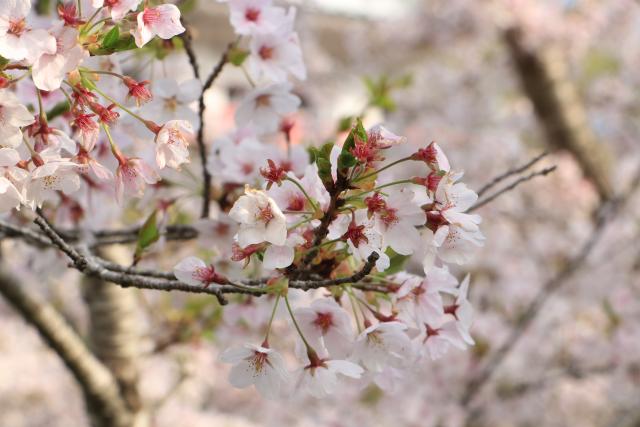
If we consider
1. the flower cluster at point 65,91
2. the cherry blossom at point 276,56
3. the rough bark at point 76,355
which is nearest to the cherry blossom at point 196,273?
the flower cluster at point 65,91

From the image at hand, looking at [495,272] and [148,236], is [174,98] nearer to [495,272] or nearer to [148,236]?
[148,236]

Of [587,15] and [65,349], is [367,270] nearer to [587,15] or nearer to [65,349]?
[65,349]

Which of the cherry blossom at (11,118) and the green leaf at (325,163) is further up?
the cherry blossom at (11,118)

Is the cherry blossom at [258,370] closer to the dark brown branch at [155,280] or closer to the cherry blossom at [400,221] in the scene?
the dark brown branch at [155,280]

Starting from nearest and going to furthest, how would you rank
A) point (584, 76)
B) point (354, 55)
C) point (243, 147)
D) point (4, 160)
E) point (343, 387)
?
point (4, 160), point (243, 147), point (343, 387), point (584, 76), point (354, 55)

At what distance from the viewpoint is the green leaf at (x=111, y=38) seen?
0.72 m

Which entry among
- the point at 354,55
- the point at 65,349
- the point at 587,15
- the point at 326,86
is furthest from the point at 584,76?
the point at 65,349

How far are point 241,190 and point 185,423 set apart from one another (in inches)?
89.4

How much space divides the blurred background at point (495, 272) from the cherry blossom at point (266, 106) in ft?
0.96

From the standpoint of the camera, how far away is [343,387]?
3.40m

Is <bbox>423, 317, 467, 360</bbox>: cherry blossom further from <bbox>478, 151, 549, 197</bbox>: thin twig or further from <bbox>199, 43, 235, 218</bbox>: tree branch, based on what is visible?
<bbox>199, 43, 235, 218</bbox>: tree branch

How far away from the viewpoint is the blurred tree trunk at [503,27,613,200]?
13.3 feet

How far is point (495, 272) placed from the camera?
3854 mm

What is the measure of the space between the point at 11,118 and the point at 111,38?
13 cm
